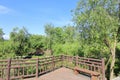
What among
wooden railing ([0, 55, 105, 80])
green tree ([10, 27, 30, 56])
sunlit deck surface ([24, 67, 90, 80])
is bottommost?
sunlit deck surface ([24, 67, 90, 80])

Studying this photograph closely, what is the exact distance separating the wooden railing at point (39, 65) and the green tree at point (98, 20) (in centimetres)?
169

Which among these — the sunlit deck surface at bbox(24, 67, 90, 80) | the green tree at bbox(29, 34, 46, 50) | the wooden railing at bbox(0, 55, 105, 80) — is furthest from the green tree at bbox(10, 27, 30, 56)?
the sunlit deck surface at bbox(24, 67, 90, 80)

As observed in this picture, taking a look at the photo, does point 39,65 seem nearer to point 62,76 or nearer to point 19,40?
point 62,76

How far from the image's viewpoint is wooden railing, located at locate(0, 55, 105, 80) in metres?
6.92

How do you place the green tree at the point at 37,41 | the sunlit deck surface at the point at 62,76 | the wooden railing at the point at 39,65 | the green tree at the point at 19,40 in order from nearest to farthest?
the wooden railing at the point at 39,65 < the sunlit deck surface at the point at 62,76 < the green tree at the point at 19,40 < the green tree at the point at 37,41

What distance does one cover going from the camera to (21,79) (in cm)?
750

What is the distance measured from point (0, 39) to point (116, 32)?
805 inches

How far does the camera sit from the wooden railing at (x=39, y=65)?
22.7 ft

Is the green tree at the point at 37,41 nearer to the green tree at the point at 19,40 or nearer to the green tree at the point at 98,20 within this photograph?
the green tree at the point at 19,40

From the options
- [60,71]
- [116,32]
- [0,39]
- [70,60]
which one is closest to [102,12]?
[116,32]

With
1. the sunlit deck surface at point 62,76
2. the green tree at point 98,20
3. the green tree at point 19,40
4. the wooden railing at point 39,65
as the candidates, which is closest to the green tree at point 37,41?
the green tree at point 19,40

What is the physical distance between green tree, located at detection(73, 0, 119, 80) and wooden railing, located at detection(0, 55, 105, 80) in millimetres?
1685

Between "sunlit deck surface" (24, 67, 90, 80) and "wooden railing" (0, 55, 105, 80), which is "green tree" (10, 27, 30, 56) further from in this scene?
"sunlit deck surface" (24, 67, 90, 80)

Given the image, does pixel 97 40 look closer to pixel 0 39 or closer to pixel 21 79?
pixel 21 79
